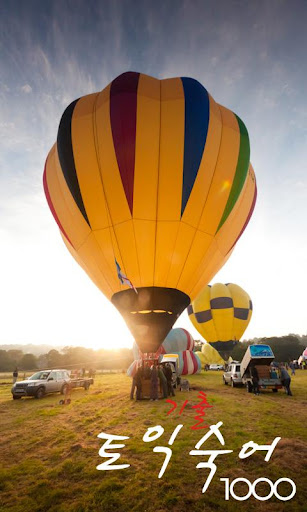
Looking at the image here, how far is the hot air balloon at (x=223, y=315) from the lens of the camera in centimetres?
2333

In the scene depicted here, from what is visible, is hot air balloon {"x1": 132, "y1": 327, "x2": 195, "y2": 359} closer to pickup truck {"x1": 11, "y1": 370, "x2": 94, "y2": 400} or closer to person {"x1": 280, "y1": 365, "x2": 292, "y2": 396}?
pickup truck {"x1": 11, "y1": 370, "x2": 94, "y2": 400}

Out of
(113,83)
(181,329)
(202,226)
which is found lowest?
(181,329)

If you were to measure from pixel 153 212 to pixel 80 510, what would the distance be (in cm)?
611

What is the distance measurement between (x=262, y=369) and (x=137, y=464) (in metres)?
10.1

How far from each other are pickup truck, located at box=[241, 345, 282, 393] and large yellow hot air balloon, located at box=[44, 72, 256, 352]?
5.98m

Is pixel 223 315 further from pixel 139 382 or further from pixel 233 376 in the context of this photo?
pixel 139 382

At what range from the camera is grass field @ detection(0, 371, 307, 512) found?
310cm

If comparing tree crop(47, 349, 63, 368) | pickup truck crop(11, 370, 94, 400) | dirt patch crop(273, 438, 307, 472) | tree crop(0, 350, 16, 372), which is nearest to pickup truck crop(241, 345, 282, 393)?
dirt patch crop(273, 438, 307, 472)

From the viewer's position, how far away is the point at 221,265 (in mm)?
10352

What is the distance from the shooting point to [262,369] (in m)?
12.6

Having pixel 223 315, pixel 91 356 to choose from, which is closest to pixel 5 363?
pixel 91 356

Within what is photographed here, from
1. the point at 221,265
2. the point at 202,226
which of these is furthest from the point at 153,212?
the point at 221,265

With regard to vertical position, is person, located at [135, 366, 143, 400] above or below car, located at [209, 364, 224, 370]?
above

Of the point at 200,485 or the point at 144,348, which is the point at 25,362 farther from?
the point at 200,485
